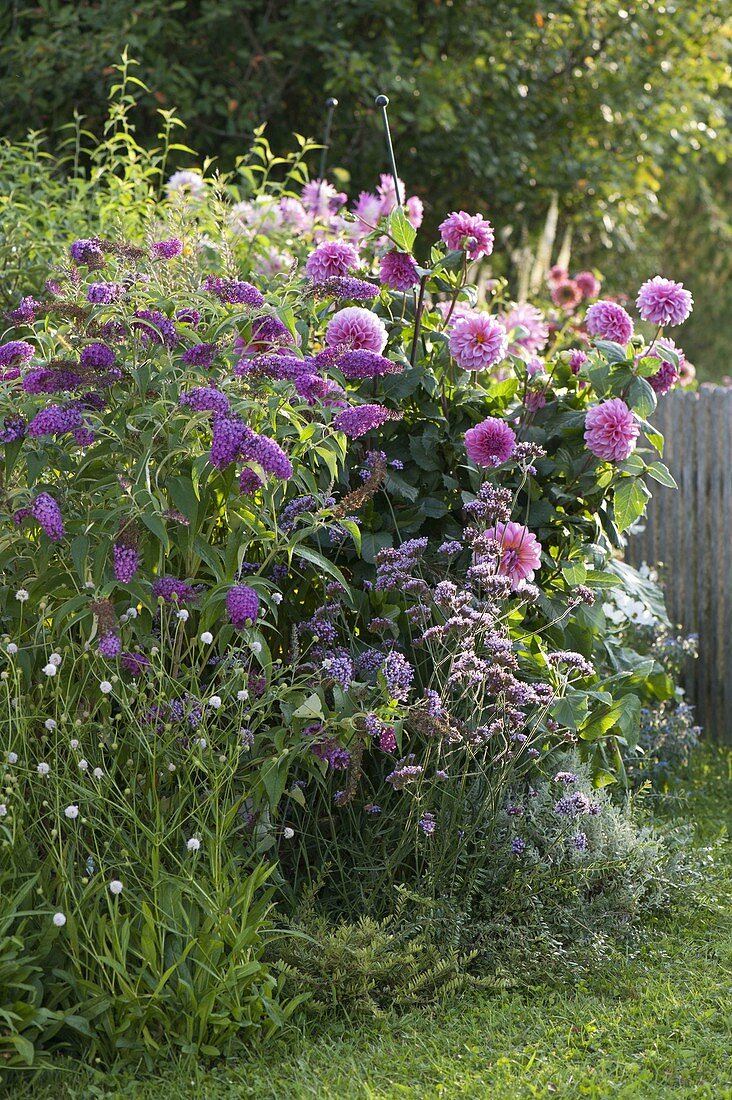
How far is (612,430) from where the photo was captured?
377cm

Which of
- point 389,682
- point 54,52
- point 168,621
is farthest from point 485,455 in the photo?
point 54,52

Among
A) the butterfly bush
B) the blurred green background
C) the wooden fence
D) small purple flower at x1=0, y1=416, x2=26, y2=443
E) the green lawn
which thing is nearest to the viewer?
the green lawn

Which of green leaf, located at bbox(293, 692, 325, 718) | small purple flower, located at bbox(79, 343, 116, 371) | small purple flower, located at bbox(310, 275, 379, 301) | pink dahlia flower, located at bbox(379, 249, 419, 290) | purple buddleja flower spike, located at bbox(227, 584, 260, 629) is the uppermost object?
pink dahlia flower, located at bbox(379, 249, 419, 290)

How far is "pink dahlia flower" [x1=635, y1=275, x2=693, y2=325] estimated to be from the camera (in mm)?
3965

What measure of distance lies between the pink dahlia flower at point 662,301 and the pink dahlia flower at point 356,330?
36.2 inches

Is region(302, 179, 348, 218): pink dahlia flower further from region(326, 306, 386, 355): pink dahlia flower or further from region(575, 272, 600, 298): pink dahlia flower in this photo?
region(326, 306, 386, 355): pink dahlia flower

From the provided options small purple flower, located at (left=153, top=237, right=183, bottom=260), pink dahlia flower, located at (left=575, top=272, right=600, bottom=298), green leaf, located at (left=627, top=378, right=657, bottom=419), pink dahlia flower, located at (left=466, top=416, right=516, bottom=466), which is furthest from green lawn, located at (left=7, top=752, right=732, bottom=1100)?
pink dahlia flower, located at (left=575, top=272, right=600, bottom=298)

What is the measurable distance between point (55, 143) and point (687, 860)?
692 centimetres

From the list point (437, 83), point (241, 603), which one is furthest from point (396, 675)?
point (437, 83)

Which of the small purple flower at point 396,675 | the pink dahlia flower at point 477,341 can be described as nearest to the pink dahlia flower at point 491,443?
the pink dahlia flower at point 477,341

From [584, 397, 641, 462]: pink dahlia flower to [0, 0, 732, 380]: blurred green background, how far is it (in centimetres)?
482

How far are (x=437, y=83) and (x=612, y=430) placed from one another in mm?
5386

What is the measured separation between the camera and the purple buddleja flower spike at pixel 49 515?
276 centimetres

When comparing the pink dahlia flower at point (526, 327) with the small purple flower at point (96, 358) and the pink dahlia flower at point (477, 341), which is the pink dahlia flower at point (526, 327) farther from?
the small purple flower at point (96, 358)
